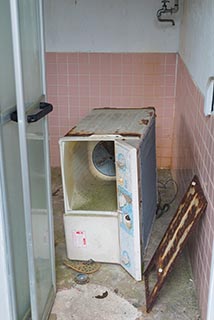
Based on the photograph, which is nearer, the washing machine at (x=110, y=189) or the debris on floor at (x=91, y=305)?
the debris on floor at (x=91, y=305)

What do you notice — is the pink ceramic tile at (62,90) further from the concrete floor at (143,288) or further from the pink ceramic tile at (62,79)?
the concrete floor at (143,288)

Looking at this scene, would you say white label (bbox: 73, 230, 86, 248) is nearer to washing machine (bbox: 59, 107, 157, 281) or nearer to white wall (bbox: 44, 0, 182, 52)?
washing machine (bbox: 59, 107, 157, 281)

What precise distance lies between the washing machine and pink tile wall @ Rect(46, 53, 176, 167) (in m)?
0.98

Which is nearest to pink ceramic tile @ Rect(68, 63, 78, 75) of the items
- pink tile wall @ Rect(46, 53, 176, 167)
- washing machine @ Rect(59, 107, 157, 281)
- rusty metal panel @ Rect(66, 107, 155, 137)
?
pink tile wall @ Rect(46, 53, 176, 167)

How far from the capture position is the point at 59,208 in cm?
313

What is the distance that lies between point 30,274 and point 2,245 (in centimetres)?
21

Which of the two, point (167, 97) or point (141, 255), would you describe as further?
point (167, 97)

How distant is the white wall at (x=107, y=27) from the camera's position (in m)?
3.47

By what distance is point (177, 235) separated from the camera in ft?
6.93

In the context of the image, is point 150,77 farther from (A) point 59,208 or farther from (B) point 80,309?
(B) point 80,309

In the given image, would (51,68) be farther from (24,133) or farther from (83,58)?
(24,133)

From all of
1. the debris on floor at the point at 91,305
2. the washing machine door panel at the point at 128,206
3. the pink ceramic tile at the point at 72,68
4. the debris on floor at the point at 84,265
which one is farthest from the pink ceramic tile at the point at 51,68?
the debris on floor at the point at 91,305

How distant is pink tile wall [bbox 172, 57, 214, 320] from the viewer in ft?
6.10

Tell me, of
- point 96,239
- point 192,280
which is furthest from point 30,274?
point 192,280
